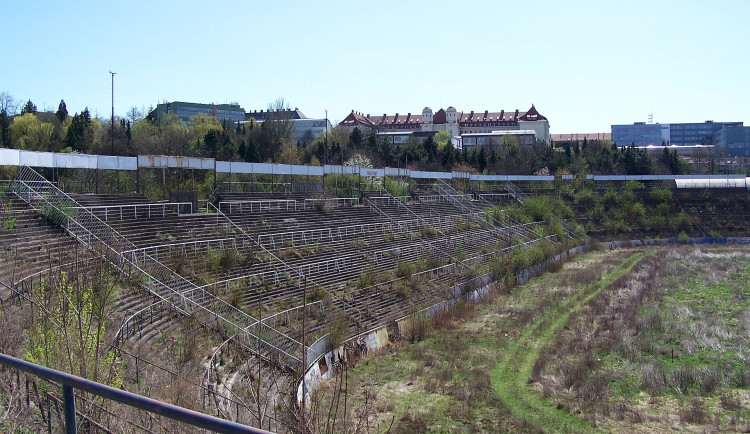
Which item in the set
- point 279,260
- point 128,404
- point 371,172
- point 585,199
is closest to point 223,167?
point 279,260

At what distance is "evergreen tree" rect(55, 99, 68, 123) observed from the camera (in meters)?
65.1

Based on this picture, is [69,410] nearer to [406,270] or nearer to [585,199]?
[406,270]

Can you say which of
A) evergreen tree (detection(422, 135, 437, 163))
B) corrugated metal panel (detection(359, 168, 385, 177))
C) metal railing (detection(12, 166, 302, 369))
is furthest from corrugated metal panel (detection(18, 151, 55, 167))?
evergreen tree (detection(422, 135, 437, 163))

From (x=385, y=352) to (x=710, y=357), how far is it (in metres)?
11.8

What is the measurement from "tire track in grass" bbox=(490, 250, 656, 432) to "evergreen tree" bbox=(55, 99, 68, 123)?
57.2m

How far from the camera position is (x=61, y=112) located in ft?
215

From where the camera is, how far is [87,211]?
78.6 ft

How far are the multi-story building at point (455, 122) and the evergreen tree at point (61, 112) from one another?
219ft

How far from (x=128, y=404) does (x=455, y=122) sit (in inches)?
5447

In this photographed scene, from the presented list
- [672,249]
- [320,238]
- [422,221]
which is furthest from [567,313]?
[672,249]

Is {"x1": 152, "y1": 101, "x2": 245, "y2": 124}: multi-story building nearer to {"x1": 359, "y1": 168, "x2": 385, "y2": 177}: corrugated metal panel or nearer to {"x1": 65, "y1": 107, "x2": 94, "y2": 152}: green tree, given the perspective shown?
{"x1": 65, "y1": 107, "x2": 94, "y2": 152}: green tree

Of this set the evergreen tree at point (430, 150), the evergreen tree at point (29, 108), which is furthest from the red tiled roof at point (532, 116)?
the evergreen tree at point (29, 108)

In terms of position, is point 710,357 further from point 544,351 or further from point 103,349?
point 103,349

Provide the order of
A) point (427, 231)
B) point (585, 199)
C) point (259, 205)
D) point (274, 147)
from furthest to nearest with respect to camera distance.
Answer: point (274, 147), point (585, 199), point (427, 231), point (259, 205)
